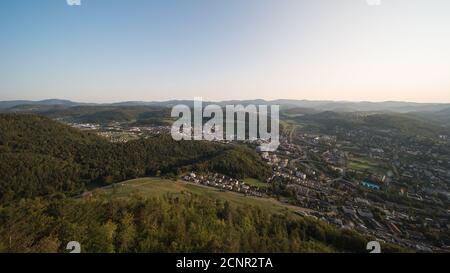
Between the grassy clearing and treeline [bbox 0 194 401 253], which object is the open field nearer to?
treeline [bbox 0 194 401 253]

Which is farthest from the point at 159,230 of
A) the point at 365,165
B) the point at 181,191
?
the point at 365,165

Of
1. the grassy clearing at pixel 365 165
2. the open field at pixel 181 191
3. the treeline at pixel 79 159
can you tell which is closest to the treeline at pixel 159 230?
the open field at pixel 181 191

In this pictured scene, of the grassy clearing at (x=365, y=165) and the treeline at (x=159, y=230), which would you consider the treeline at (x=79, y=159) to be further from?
the grassy clearing at (x=365, y=165)

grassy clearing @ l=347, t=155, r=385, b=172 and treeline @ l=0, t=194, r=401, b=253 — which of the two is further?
grassy clearing @ l=347, t=155, r=385, b=172

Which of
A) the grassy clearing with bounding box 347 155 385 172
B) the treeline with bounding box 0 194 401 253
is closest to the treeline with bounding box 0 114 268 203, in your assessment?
the treeline with bounding box 0 194 401 253

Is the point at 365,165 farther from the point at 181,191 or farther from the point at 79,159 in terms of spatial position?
the point at 79,159

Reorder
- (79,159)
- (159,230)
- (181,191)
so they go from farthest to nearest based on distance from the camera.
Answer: (79,159), (181,191), (159,230)
